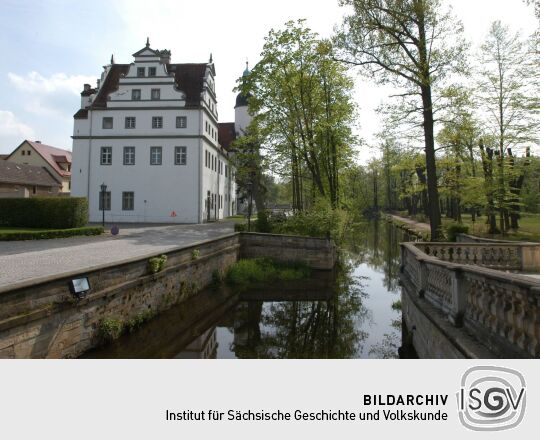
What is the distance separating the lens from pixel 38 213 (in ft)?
65.4

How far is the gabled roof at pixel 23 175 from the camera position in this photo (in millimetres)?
36916

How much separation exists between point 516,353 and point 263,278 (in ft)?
46.9

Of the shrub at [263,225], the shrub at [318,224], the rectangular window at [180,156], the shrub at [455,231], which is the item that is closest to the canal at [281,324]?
the shrub at [318,224]

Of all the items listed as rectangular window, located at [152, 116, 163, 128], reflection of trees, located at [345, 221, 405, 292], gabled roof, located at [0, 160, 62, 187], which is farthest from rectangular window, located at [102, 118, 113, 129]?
reflection of trees, located at [345, 221, 405, 292]

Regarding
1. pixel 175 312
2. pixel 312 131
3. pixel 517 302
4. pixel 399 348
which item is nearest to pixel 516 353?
pixel 517 302

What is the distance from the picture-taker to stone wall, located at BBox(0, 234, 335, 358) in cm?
643

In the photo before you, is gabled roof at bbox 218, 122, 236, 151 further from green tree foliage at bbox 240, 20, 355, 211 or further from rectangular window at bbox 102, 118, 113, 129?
green tree foliage at bbox 240, 20, 355, 211

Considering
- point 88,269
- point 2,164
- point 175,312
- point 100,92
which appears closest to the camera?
point 88,269

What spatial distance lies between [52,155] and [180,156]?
34023 mm

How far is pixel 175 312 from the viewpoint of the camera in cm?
1189

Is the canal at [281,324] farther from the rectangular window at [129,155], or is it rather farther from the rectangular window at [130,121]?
the rectangular window at [130,121]

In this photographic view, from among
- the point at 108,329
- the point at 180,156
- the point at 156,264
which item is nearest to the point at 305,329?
the point at 156,264

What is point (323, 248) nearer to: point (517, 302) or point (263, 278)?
point (263, 278)
